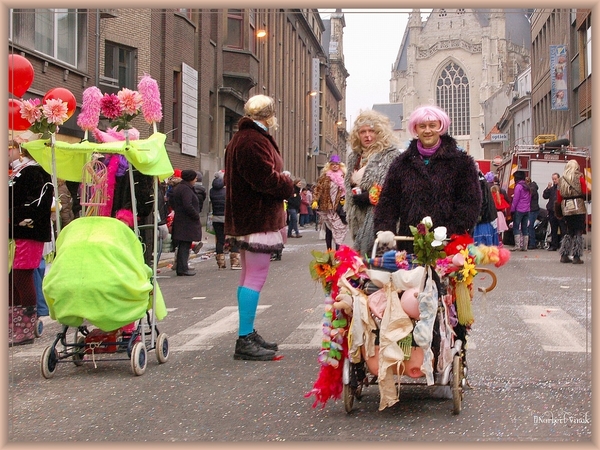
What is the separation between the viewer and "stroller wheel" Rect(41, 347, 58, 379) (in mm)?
5973

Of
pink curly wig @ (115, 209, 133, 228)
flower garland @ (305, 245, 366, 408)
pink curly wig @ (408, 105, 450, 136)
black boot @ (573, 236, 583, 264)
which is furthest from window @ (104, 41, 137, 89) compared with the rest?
flower garland @ (305, 245, 366, 408)

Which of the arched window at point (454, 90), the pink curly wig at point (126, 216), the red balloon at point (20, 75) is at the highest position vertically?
the arched window at point (454, 90)

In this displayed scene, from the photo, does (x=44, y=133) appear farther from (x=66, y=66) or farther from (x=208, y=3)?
(x=66, y=66)

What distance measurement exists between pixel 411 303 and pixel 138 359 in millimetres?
2371

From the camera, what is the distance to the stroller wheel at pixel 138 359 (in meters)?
5.98

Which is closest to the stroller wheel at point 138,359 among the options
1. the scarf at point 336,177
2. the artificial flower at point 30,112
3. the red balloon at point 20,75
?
the artificial flower at point 30,112

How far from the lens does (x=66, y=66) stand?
18469 millimetres

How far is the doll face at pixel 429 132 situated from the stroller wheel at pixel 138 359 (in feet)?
8.39

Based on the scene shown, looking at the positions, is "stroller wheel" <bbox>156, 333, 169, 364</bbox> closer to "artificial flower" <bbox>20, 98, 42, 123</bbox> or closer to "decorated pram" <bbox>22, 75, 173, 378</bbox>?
"decorated pram" <bbox>22, 75, 173, 378</bbox>

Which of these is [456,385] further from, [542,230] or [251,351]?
[542,230]

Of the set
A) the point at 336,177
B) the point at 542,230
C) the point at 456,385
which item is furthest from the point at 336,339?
the point at 542,230

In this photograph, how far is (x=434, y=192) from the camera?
16.8 feet

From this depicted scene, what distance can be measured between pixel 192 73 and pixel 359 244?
21.5 meters

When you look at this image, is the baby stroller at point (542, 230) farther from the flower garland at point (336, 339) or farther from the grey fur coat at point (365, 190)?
the flower garland at point (336, 339)
